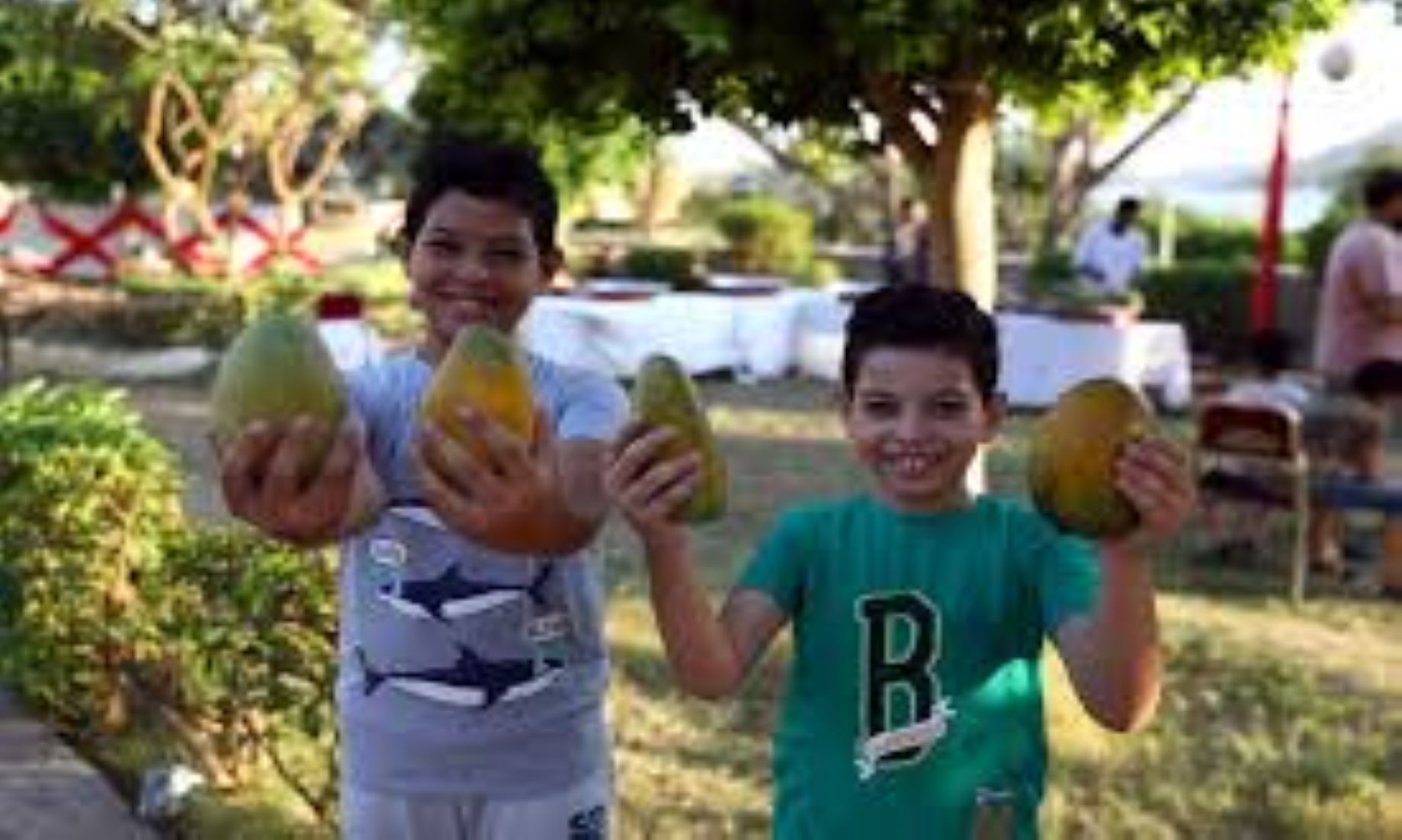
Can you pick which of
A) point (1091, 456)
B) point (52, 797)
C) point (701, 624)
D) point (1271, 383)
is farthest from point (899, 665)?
point (1271, 383)

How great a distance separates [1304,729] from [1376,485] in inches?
106

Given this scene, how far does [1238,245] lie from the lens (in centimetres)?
2756

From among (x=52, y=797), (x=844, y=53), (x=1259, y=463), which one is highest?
(x=844, y=53)

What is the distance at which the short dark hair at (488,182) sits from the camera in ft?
7.92

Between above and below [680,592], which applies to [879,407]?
above

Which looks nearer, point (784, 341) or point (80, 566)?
point (80, 566)

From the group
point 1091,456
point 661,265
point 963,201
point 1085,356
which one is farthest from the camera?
point 661,265

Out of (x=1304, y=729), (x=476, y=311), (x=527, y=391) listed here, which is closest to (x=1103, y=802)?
(x=1304, y=729)

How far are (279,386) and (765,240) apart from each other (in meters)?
25.1

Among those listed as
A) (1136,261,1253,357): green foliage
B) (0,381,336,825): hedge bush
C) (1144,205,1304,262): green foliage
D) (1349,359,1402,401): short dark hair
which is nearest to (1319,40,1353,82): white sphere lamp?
(1136,261,1253,357): green foliage

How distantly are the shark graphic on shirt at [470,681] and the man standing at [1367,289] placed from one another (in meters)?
6.30

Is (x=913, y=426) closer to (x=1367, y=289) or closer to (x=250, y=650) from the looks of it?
(x=250, y=650)

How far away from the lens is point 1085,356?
14.3 metres

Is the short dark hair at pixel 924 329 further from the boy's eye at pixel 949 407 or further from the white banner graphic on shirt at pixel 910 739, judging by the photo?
the white banner graphic on shirt at pixel 910 739
